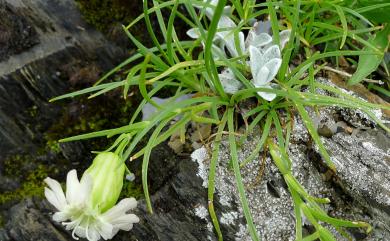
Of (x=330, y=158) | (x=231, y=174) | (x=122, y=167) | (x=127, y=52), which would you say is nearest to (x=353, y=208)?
(x=330, y=158)

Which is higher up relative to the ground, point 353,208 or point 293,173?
point 293,173

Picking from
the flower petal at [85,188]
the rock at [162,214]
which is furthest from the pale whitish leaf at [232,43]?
the flower petal at [85,188]

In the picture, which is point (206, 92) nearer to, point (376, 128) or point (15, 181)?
point (376, 128)

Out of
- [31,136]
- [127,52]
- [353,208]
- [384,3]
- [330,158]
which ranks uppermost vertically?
[127,52]

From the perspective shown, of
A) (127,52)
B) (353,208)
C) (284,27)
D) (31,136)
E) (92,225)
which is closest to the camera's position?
(92,225)

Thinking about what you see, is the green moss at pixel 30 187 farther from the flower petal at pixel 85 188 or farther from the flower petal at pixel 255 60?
the flower petal at pixel 255 60

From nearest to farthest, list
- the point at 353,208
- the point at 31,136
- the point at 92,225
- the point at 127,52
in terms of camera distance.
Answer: the point at 92,225, the point at 353,208, the point at 31,136, the point at 127,52

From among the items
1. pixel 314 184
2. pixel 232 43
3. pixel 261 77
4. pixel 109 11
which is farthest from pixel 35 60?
pixel 314 184
